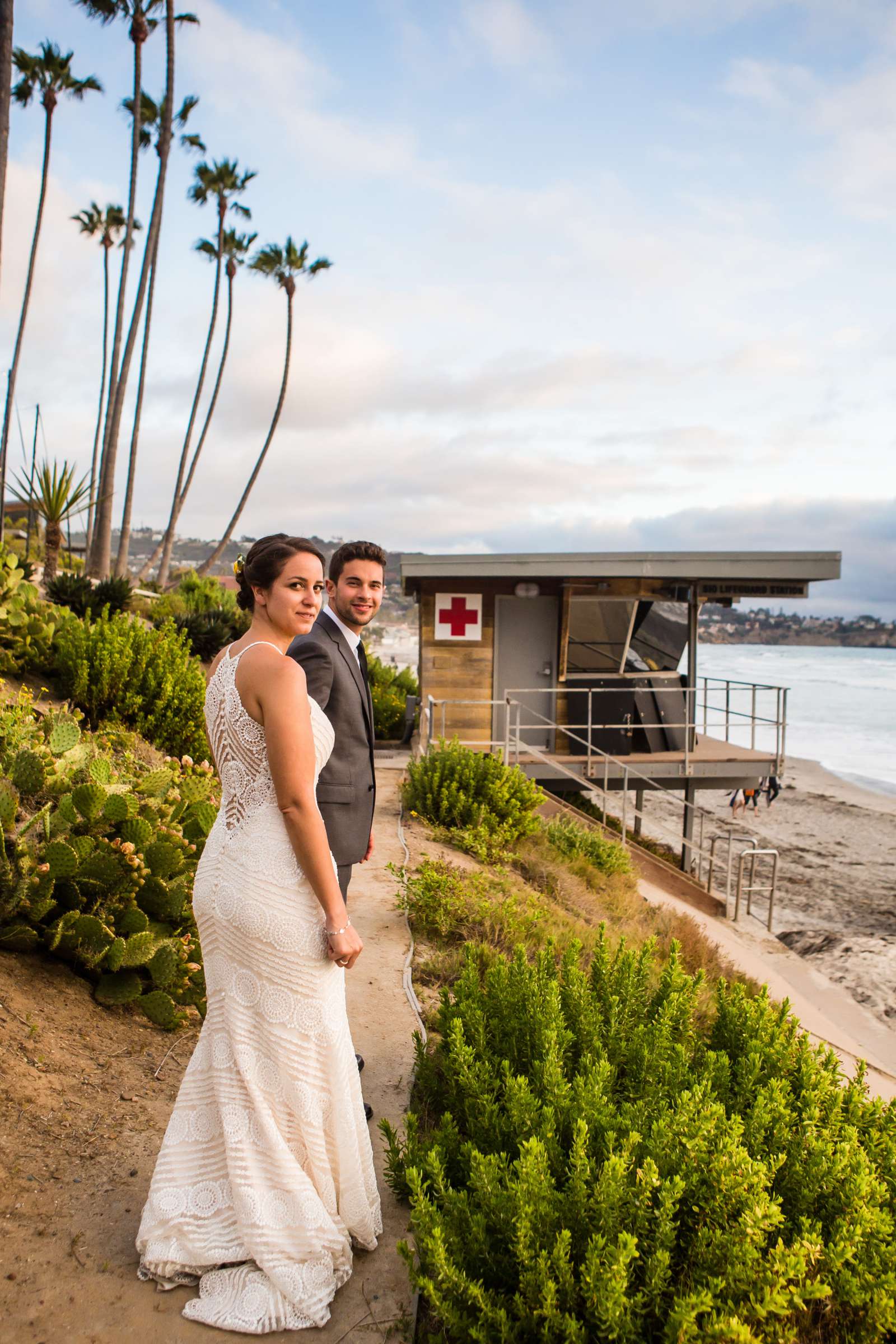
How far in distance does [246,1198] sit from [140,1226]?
0.39 meters

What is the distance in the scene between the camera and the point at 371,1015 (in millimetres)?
4504

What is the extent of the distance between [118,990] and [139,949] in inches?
8.6

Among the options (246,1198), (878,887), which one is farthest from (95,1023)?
(878,887)

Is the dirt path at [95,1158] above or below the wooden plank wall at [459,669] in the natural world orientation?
→ below

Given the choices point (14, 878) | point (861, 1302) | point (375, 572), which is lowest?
point (861, 1302)

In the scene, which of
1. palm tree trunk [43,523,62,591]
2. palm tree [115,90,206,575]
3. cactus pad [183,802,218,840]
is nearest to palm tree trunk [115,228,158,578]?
palm tree [115,90,206,575]

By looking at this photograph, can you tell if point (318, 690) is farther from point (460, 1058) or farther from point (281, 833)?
point (460, 1058)

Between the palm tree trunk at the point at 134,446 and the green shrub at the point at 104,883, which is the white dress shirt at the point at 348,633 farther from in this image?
the palm tree trunk at the point at 134,446

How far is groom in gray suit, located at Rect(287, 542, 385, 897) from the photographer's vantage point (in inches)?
131

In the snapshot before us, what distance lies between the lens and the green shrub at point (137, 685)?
339 inches


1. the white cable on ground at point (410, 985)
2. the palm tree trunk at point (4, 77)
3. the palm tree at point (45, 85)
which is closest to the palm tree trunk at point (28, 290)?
the palm tree at point (45, 85)

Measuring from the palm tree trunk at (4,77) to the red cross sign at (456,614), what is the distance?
28.2 ft

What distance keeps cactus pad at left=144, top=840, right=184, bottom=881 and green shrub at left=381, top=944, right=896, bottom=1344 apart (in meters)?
1.73

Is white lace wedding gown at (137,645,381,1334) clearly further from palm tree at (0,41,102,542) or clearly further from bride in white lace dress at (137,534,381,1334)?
palm tree at (0,41,102,542)
